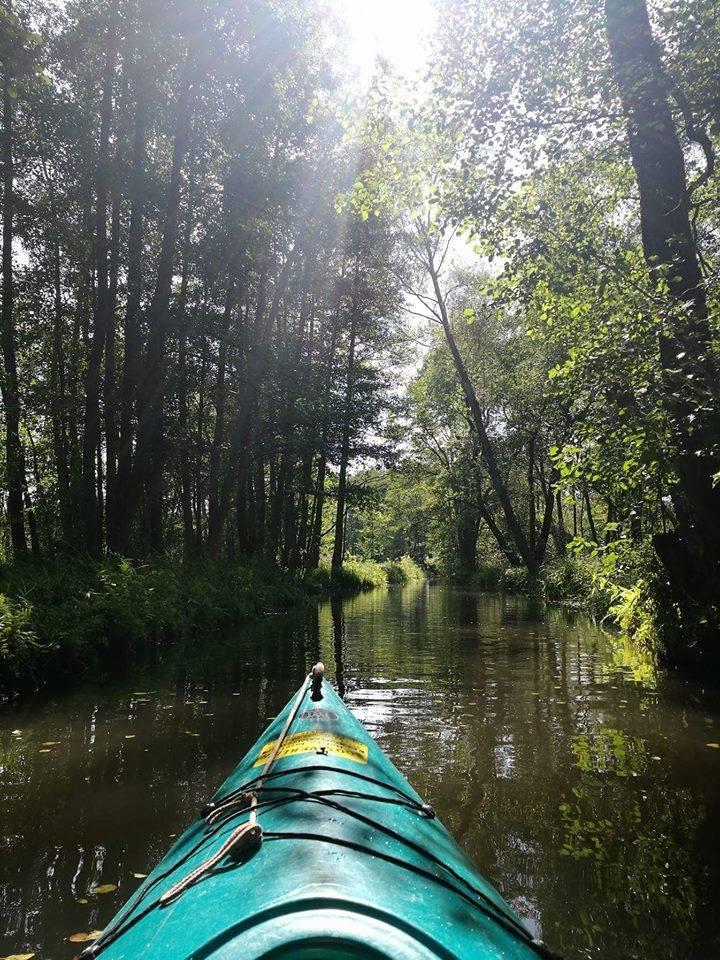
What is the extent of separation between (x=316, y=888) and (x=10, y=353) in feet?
44.8

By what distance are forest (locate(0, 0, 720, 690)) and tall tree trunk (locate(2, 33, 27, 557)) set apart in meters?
0.07

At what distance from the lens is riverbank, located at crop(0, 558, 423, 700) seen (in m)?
7.06

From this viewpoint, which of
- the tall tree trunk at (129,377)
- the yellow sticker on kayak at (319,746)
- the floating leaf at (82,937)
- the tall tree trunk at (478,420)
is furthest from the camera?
the tall tree trunk at (478,420)

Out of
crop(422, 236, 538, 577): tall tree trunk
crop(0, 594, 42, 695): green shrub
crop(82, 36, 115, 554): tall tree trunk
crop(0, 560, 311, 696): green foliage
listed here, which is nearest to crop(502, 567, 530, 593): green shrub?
crop(422, 236, 538, 577): tall tree trunk

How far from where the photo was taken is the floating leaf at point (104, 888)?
9.86ft

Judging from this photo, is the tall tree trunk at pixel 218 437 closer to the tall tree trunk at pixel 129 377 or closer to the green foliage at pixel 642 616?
the tall tree trunk at pixel 129 377

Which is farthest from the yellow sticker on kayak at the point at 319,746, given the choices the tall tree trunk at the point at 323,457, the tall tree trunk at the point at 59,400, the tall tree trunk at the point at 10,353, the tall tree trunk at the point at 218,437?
the tall tree trunk at the point at 323,457

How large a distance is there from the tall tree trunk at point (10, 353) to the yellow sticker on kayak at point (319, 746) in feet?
30.8

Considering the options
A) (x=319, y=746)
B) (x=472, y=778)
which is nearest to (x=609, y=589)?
(x=472, y=778)

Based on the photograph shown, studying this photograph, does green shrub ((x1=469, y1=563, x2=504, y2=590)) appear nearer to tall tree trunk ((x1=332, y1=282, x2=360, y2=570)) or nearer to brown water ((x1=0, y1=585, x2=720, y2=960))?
tall tree trunk ((x1=332, y1=282, x2=360, y2=570))

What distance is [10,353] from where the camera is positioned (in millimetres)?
12719

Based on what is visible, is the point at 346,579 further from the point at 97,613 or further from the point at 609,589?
the point at 97,613

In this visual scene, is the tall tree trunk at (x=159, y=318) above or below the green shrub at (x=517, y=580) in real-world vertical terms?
above

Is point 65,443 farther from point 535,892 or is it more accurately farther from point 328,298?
point 535,892
